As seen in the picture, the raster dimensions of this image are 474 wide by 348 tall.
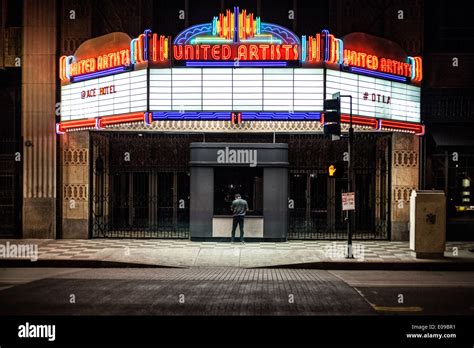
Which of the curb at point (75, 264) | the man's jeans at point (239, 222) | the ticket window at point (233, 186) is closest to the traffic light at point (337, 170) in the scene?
the man's jeans at point (239, 222)

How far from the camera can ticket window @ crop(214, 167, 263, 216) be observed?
19.3m

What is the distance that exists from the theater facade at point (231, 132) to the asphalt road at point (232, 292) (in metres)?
5.68

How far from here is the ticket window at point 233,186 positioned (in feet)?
63.2

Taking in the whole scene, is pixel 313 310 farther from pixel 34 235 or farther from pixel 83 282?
pixel 34 235

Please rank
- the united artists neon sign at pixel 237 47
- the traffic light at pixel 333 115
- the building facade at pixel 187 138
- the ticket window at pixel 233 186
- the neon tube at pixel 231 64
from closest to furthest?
1. the traffic light at pixel 333 115
2. the united artists neon sign at pixel 237 47
3. the neon tube at pixel 231 64
4. the building facade at pixel 187 138
5. the ticket window at pixel 233 186

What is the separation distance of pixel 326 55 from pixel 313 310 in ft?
32.6

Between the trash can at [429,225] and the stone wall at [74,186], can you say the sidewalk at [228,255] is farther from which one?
the stone wall at [74,186]

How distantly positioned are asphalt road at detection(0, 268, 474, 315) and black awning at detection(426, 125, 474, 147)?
714 centimetres

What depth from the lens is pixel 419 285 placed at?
11.4 metres

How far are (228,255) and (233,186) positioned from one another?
4.06m

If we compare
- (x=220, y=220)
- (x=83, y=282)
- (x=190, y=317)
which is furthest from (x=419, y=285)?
(x=220, y=220)

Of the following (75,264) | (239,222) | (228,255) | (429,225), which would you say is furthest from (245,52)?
(75,264)

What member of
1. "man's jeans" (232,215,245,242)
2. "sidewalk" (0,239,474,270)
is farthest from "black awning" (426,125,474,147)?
"man's jeans" (232,215,245,242)

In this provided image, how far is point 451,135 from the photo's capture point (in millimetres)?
19328
